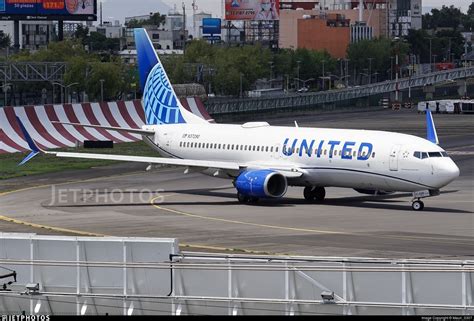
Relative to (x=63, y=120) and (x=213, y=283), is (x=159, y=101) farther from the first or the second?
(x=213, y=283)

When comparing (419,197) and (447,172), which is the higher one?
(447,172)

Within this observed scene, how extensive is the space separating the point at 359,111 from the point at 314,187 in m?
108

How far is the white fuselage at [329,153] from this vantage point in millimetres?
57125

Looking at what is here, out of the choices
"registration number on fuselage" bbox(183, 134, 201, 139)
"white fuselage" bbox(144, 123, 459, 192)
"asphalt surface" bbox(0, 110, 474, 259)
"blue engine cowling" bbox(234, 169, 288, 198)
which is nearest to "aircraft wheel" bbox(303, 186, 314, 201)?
"asphalt surface" bbox(0, 110, 474, 259)

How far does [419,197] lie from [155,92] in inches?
829

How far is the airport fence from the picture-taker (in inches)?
983

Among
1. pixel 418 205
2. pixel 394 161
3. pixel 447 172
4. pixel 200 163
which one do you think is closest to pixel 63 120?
pixel 200 163

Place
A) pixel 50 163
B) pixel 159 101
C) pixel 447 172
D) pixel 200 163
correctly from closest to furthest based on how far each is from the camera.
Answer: pixel 447 172, pixel 200 163, pixel 159 101, pixel 50 163

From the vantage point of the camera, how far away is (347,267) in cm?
2589

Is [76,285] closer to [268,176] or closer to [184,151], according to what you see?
[268,176]

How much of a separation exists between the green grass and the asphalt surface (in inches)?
87.8

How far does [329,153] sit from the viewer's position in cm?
5991

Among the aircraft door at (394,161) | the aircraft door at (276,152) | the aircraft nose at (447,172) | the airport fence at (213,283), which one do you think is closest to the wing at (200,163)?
the aircraft door at (276,152)

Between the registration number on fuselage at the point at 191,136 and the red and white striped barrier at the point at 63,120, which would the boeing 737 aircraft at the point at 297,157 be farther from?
the red and white striped barrier at the point at 63,120
